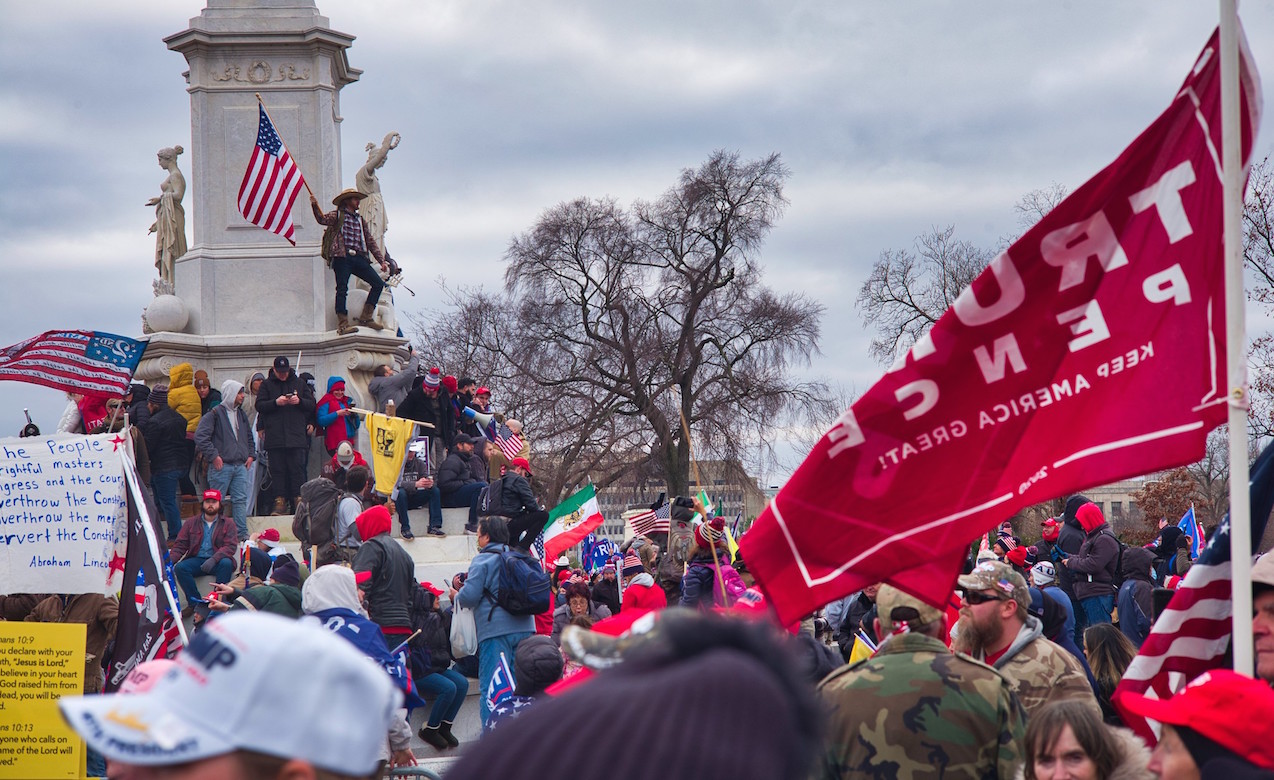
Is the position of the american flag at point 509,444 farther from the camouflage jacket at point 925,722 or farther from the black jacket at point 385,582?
the camouflage jacket at point 925,722

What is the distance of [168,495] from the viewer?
52.9 ft

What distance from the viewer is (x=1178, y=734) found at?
10.4ft

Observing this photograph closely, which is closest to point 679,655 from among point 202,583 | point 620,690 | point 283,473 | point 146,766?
point 620,690

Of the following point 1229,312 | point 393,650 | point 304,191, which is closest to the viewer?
point 1229,312

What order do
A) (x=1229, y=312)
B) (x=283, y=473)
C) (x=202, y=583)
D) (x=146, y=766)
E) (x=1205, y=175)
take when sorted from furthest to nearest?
(x=283, y=473), (x=202, y=583), (x=1205, y=175), (x=1229, y=312), (x=146, y=766)

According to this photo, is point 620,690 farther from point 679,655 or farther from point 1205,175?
point 1205,175

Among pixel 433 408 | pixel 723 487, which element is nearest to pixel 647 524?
pixel 433 408

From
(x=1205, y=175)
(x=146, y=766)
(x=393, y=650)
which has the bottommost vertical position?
(x=393, y=650)

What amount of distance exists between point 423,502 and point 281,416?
2.00 m

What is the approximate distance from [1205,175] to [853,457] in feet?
3.99

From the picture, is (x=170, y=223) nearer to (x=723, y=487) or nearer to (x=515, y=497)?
(x=515, y=497)

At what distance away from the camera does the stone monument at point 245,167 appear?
20547mm

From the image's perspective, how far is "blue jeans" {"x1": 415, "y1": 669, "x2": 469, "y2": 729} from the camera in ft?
37.1

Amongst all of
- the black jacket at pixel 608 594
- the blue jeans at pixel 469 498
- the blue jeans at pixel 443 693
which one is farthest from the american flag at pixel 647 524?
the blue jeans at pixel 443 693
